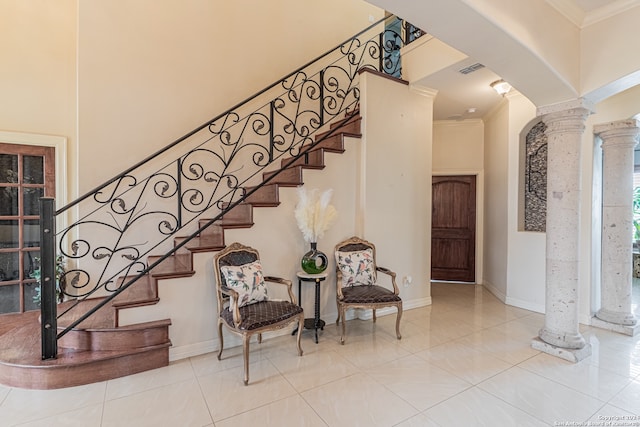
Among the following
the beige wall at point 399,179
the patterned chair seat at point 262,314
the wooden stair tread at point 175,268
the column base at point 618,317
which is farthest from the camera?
the beige wall at point 399,179

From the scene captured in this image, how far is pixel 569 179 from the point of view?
307 cm

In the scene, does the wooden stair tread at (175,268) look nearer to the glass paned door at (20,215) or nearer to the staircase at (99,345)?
the staircase at (99,345)

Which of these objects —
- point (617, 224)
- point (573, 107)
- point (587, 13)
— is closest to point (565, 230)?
point (573, 107)

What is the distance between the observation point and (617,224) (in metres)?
3.83

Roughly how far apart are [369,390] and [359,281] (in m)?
1.37

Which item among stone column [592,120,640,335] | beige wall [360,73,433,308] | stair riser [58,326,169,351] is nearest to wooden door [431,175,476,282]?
beige wall [360,73,433,308]

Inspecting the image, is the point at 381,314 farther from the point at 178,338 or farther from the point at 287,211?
the point at 178,338

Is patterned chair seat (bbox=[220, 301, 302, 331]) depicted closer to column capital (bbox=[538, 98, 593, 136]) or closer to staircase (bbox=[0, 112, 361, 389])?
staircase (bbox=[0, 112, 361, 389])

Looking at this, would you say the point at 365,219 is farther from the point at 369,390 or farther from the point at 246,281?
the point at 369,390

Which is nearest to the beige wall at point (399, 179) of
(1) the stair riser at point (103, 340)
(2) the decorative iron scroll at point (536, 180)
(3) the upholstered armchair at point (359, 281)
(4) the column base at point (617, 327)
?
(3) the upholstered armchair at point (359, 281)

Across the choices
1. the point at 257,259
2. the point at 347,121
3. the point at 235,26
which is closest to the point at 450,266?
the point at 347,121

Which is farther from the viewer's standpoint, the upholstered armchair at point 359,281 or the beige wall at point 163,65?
the beige wall at point 163,65

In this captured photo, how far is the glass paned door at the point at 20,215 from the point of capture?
137 inches

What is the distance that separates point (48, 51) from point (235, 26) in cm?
218
